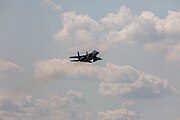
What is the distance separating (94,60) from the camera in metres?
105

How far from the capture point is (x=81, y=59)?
10362cm

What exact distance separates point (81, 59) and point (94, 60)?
21.8 ft
